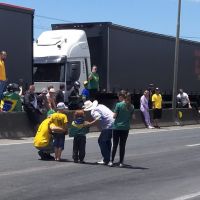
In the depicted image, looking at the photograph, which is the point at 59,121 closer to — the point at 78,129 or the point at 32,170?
the point at 78,129

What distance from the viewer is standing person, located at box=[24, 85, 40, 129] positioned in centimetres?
2012

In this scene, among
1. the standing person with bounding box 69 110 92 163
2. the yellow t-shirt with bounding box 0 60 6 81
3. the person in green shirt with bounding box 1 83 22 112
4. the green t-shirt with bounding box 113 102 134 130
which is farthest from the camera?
the person in green shirt with bounding box 1 83 22 112

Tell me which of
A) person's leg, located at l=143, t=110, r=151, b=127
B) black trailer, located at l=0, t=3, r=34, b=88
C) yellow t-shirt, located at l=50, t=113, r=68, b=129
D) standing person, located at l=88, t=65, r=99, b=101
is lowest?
person's leg, located at l=143, t=110, r=151, b=127

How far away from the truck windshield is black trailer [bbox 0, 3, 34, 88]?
3382 mm

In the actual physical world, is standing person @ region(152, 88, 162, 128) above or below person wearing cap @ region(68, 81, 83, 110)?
below

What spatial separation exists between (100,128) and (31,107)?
23.7 ft

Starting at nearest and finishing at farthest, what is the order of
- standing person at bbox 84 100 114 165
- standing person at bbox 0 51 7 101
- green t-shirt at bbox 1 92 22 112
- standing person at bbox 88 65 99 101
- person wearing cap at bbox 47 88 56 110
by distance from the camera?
standing person at bbox 84 100 114 165 < standing person at bbox 0 51 7 101 < green t-shirt at bbox 1 92 22 112 < person wearing cap at bbox 47 88 56 110 < standing person at bbox 88 65 99 101

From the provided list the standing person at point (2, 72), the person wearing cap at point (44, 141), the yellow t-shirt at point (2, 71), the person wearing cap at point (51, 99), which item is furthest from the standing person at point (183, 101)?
the person wearing cap at point (44, 141)

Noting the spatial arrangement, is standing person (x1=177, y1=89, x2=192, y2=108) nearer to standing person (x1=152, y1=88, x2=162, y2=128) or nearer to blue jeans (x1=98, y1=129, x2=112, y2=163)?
standing person (x1=152, y1=88, x2=162, y2=128)

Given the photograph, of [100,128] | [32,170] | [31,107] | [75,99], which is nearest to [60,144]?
[100,128]

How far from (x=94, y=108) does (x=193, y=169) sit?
2.58 meters

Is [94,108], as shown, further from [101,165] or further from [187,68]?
[187,68]

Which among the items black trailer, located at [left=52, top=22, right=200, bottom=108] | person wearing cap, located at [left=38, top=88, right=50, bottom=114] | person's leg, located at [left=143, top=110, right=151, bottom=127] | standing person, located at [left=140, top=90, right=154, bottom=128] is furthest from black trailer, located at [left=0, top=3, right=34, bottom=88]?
person's leg, located at [left=143, top=110, right=151, bottom=127]

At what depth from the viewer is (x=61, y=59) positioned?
25.1 metres
